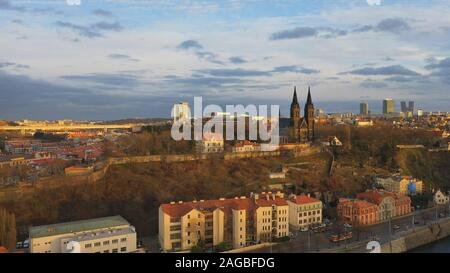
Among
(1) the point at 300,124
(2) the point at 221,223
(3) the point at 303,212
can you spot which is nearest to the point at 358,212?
→ (3) the point at 303,212

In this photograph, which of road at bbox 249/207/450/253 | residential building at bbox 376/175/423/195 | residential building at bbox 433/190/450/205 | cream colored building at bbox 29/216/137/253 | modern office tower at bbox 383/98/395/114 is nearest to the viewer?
cream colored building at bbox 29/216/137/253

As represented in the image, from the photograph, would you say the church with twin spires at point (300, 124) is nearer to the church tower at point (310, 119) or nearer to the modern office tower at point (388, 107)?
the church tower at point (310, 119)

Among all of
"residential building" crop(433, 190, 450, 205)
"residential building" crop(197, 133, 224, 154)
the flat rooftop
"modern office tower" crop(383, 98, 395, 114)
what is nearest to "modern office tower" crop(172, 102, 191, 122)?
"residential building" crop(197, 133, 224, 154)

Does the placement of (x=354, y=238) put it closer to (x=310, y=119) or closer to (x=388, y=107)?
(x=310, y=119)

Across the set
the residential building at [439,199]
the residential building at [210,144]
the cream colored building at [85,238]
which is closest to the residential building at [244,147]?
the residential building at [210,144]

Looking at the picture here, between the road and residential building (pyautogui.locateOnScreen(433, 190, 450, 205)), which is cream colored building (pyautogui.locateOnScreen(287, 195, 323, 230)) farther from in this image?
residential building (pyautogui.locateOnScreen(433, 190, 450, 205))
